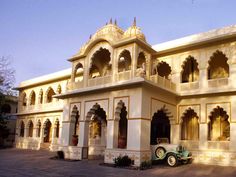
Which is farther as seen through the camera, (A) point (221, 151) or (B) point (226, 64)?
(B) point (226, 64)

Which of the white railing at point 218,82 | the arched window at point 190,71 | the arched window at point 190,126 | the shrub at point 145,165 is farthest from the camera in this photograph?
the arched window at point 190,71

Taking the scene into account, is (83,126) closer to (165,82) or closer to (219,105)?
(165,82)

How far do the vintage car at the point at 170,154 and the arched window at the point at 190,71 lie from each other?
17.8 feet

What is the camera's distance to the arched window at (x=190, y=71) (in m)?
19.1

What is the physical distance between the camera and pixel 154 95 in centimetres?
1620

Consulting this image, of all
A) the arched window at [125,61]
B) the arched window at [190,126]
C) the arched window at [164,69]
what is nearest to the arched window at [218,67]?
the arched window at [190,126]

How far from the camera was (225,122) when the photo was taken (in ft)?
57.3

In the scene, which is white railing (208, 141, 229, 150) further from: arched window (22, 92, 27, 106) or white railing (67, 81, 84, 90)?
arched window (22, 92, 27, 106)

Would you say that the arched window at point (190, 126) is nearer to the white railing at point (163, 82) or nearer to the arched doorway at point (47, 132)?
the white railing at point (163, 82)

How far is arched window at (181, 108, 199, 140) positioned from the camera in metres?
18.5

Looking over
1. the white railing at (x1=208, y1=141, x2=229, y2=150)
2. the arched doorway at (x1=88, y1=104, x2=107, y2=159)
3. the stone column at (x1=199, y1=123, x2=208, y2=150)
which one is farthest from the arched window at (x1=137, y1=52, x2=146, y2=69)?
the white railing at (x1=208, y1=141, x2=229, y2=150)

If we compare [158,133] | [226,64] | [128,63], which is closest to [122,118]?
[158,133]

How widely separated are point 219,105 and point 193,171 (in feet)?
16.1

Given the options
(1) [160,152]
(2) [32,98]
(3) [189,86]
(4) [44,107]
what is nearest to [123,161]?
(1) [160,152]
